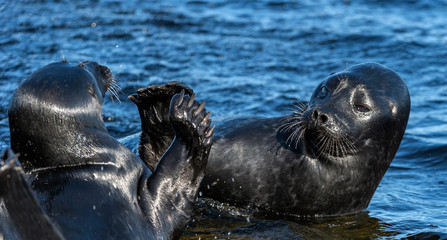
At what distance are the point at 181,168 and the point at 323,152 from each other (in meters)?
1.71

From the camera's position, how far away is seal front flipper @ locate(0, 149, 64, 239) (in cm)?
374

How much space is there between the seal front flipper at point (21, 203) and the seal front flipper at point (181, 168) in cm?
151

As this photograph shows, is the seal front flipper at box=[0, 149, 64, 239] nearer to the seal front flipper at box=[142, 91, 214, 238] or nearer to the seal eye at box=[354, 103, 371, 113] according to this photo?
the seal front flipper at box=[142, 91, 214, 238]

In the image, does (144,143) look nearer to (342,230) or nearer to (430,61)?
(342,230)

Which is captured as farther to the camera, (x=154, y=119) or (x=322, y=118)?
(x=154, y=119)

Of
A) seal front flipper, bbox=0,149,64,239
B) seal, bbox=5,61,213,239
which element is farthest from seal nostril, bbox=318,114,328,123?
seal front flipper, bbox=0,149,64,239

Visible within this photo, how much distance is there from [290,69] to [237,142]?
5.21 metres

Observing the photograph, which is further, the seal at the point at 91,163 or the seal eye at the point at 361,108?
the seal eye at the point at 361,108

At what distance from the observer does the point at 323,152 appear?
6.72 meters

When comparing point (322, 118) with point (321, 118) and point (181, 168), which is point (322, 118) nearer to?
point (321, 118)

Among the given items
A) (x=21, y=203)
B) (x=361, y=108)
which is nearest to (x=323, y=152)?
(x=361, y=108)

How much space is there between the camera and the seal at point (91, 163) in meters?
4.93

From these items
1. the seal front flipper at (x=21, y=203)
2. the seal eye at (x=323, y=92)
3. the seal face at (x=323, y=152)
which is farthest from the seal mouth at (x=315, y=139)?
the seal front flipper at (x=21, y=203)

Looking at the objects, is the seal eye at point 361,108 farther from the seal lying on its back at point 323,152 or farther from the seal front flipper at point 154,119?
the seal front flipper at point 154,119
